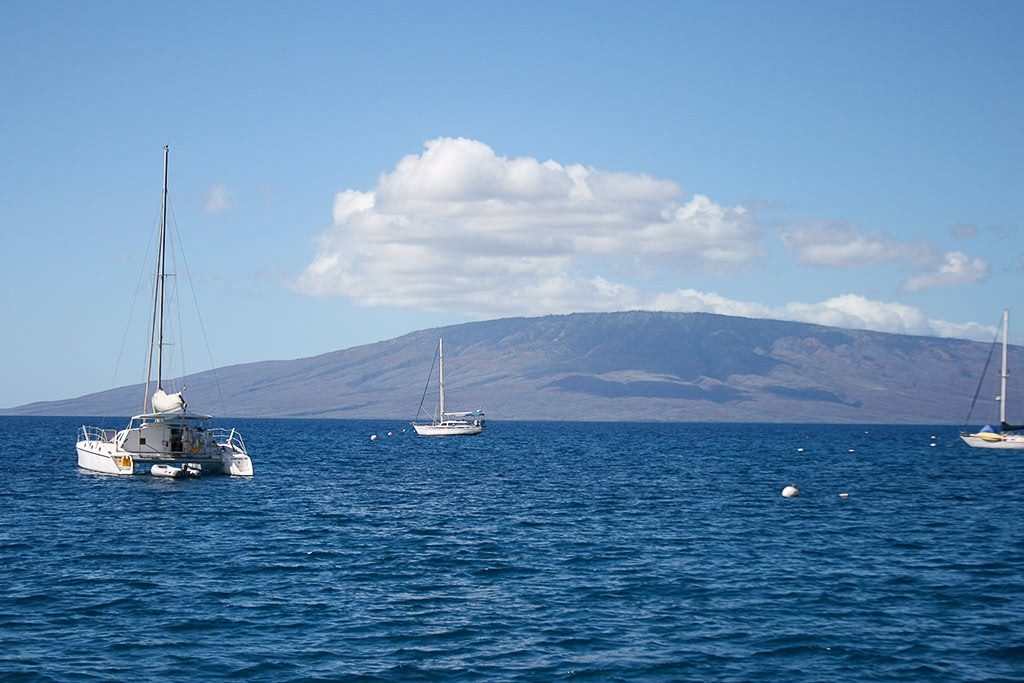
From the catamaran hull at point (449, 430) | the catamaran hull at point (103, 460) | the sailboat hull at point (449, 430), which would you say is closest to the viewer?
the catamaran hull at point (103, 460)

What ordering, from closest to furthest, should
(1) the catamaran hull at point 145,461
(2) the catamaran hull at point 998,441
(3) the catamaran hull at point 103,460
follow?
(3) the catamaran hull at point 103,460
(1) the catamaran hull at point 145,461
(2) the catamaran hull at point 998,441

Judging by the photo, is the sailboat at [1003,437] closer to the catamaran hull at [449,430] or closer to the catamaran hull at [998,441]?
the catamaran hull at [998,441]

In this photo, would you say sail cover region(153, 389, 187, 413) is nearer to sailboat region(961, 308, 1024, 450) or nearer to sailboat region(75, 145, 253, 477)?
sailboat region(75, 145, 253, 477)

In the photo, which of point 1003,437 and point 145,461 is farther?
point 1003,437

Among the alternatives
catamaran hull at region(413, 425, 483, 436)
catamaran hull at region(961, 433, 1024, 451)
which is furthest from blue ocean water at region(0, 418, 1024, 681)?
catamaran hull at region(413, 425, 483, 436)

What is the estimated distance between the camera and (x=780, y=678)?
26656 millimetres

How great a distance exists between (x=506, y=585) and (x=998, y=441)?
119802mm

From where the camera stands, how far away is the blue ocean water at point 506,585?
27969 mm

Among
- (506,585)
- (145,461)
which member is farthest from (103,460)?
(506,585)

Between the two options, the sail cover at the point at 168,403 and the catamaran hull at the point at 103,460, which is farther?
the catamaran hull at the point at 103,460

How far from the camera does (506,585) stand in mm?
37781

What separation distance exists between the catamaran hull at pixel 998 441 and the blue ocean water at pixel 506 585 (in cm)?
6814

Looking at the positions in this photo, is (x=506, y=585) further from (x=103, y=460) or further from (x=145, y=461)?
(x=103, y=460)

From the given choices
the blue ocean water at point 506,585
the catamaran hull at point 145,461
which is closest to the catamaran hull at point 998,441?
the blue ocean water at point 506,585
